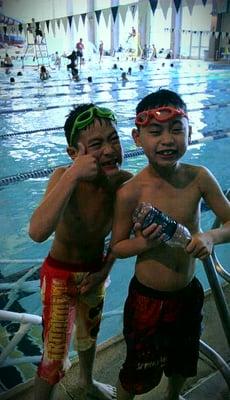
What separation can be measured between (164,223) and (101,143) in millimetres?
418

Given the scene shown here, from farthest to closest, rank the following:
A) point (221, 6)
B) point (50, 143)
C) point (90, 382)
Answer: point (221, 6) → point (50, 143) → point (90, 382)

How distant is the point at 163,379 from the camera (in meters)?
2.00

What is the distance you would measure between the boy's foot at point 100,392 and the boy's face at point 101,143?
1100 mm

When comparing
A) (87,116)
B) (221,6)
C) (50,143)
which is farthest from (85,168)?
(221,6)

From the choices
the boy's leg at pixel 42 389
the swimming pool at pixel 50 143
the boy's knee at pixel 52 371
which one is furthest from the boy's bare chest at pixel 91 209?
the swimming pool at pixel 50 143

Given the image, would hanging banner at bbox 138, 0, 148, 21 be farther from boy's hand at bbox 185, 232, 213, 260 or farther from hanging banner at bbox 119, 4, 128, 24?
boy's hand at bbox 185, 232, 213, 260

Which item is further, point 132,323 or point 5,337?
point 5,337

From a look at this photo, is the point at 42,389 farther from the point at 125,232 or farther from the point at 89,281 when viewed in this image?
the point at 125,232

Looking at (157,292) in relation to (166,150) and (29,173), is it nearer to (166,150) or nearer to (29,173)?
(166,150)

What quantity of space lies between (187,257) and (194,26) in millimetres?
29977

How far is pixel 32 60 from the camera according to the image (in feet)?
96.1

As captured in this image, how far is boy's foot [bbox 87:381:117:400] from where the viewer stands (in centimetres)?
190

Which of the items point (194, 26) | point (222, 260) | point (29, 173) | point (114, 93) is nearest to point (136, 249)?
point (222, 260)

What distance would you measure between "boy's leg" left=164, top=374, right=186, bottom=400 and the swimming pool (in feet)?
3.25
